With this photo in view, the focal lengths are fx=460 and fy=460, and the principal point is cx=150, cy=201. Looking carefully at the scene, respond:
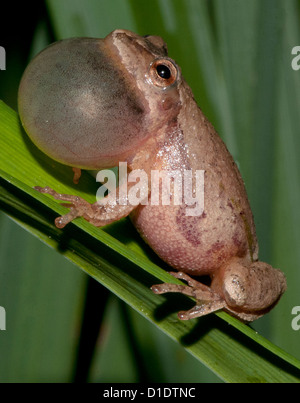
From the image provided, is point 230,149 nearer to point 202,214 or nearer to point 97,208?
point 202,214

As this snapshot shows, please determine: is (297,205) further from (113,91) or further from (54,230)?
(54,230)

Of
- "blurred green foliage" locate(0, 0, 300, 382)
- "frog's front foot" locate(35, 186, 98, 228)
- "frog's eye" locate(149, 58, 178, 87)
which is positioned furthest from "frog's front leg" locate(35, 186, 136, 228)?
"frog's eye" locate(149, 58, 178, 87)

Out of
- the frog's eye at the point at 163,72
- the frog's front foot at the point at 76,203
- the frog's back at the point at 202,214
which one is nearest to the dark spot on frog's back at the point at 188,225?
the frog's back at the point at 202,214

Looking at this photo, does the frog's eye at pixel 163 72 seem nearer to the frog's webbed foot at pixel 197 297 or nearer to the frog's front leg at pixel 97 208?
the frog's front leg at pixel 97 208
